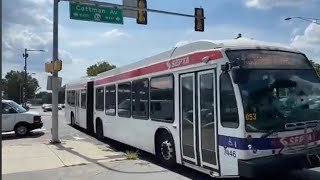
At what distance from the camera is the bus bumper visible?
7734 millimetres

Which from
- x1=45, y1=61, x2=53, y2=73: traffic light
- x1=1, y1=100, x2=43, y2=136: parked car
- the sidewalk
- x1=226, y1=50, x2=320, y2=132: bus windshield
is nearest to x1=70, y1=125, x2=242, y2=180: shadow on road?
the sidewalk

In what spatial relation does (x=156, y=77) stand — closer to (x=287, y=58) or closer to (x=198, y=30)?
(x=287, y=58)

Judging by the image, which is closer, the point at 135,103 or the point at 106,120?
the point at 135,103

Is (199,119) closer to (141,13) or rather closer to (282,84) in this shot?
(282,84)

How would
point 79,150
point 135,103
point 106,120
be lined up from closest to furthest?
point 135,103, point 79,150, point 106,120

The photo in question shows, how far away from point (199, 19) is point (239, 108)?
1309cm

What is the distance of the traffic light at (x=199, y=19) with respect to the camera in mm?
20578

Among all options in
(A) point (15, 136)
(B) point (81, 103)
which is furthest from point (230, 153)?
(A) point (15, 136)

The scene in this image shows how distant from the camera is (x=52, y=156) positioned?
1381 cm

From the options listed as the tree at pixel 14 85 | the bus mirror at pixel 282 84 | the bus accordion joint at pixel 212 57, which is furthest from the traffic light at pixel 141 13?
the tree at pixel 14 85

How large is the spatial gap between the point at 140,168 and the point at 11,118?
11978 millimetres

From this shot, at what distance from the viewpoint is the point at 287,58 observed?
29.1ft

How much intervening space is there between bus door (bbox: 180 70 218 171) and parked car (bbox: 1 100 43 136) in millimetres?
13432

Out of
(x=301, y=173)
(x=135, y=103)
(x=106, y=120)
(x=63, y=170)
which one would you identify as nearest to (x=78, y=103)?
(x=106, y=120)
